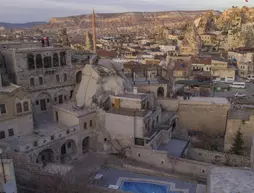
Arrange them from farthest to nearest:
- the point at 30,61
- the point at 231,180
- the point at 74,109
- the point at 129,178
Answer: the point at 30,61, the point at 74,109, the point at 129,178, the point at 231,180

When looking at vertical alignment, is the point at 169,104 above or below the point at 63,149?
above

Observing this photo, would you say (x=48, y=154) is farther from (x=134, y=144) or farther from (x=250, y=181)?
(x=250, y=181)

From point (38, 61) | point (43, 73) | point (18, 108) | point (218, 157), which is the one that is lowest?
point (218, 157)

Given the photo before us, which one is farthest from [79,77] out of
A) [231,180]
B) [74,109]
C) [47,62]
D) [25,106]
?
[231,180]

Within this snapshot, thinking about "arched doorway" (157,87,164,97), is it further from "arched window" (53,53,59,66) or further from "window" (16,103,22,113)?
"window" (16,103,22,113)

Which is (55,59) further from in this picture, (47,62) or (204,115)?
(204,115)
